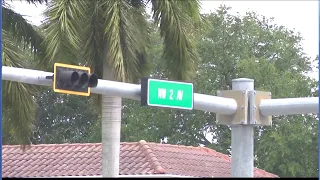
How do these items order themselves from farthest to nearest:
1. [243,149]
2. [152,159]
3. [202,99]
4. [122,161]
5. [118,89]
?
[122,161], [152,159], [243,149], [202,99], [118,89]

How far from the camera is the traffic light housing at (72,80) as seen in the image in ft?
44.1

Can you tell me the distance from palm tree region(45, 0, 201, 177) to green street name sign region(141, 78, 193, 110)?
16.7 feet

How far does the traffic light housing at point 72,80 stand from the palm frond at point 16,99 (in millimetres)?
5789

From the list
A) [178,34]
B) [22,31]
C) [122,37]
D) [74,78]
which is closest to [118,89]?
[74,78]

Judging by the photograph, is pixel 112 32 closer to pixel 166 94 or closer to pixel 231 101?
pixel 166 94

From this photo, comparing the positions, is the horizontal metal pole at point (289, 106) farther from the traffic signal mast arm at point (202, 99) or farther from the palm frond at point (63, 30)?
the palm frond at point (63, 30)

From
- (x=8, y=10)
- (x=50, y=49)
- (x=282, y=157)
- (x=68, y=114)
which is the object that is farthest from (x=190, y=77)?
(x=68, y=114)

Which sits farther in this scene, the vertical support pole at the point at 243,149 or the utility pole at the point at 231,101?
the vertical support pole at the point at 243,149

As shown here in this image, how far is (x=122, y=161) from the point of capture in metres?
25.7

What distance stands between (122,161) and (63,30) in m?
7.69

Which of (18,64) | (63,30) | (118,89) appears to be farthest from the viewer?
(18,64)

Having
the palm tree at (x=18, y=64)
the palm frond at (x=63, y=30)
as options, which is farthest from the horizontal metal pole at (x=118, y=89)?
the palm tree at (x=18, y=64)

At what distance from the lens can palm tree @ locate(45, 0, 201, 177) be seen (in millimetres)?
19094

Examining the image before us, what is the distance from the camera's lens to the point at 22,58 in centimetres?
2009
